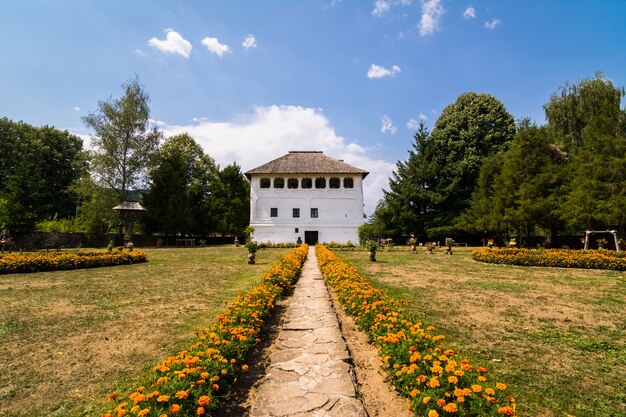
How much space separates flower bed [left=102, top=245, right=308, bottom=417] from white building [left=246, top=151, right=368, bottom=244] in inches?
1104

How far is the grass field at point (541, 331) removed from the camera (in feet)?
10.7

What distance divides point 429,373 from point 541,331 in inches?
135

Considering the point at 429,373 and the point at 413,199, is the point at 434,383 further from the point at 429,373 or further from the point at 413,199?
the point at 413,199

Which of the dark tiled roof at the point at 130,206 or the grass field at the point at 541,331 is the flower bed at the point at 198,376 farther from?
the dark tiled roof at the point at 130,206

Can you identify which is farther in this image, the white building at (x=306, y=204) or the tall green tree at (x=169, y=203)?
the white building at (x=306, y=204)

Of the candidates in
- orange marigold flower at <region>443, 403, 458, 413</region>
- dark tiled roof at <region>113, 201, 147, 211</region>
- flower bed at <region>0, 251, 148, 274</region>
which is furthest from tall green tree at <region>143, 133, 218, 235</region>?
orange marigold flower at <region>443, 403, 458, 413</region>

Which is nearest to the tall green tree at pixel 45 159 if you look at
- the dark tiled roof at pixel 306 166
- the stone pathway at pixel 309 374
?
the dark tiled roof at pixel 306 166

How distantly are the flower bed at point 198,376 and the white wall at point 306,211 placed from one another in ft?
91.9

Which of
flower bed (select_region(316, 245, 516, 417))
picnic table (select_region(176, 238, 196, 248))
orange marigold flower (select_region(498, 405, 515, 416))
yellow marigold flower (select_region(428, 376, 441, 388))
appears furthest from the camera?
picnic table (select_region(176, 238, 196, 248))

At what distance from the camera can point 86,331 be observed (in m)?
5.13

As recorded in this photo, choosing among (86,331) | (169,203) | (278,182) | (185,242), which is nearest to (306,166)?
(278,182)

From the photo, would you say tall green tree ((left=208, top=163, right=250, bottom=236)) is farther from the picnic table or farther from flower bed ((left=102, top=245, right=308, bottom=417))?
flower bed ((left=102, top=245, right=308, bottom=417))

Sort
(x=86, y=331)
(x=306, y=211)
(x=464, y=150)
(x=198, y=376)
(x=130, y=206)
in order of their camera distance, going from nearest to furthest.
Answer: (x=198, y=376), (x=86, y=331), (x=130, y=206), (x=306, y=211), (x=464, y=150)

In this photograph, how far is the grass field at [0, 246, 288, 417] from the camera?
332 centimetres
